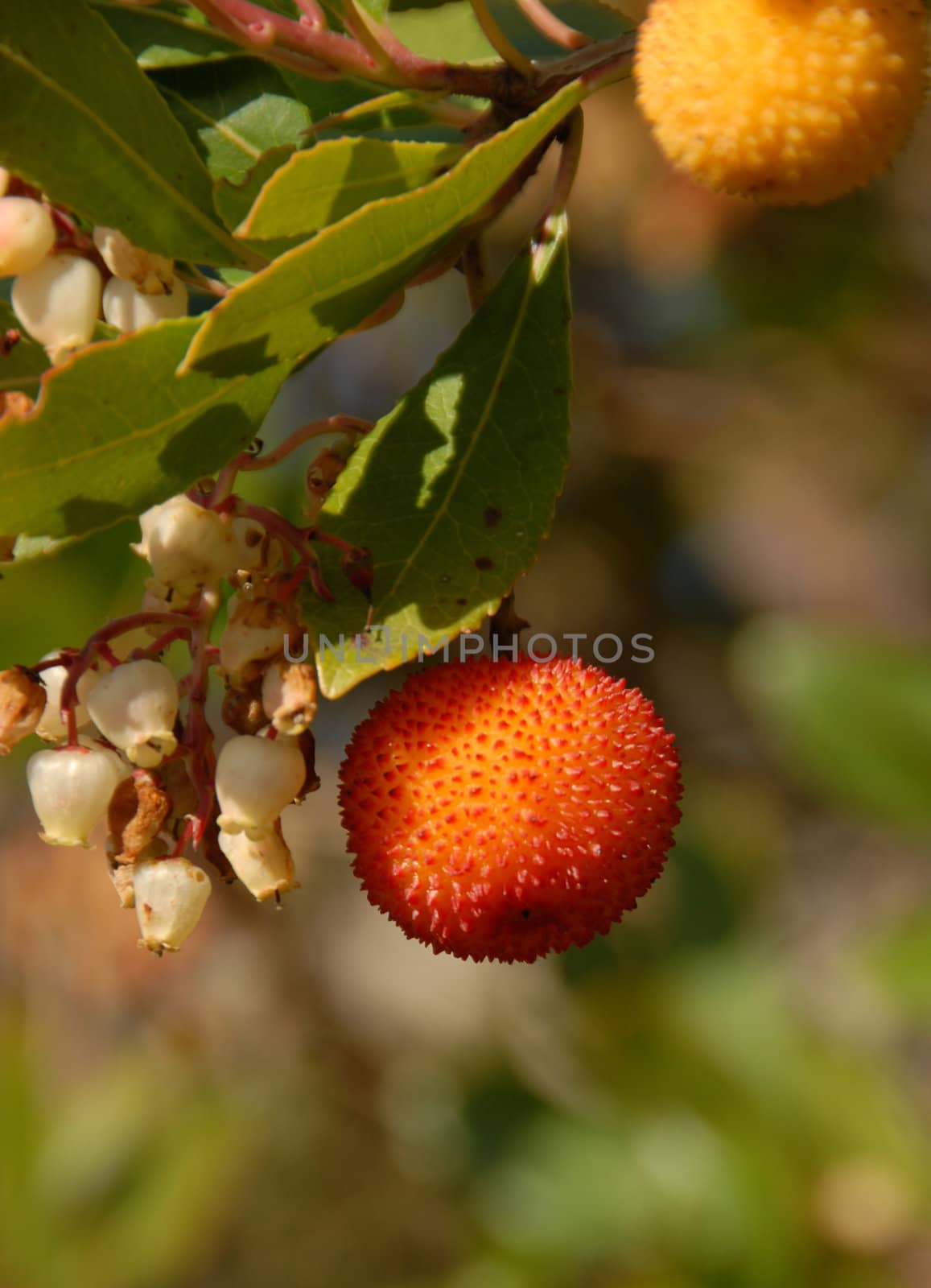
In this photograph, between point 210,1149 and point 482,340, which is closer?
point 482,340

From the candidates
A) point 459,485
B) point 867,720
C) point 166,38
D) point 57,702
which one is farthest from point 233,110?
point 867,720

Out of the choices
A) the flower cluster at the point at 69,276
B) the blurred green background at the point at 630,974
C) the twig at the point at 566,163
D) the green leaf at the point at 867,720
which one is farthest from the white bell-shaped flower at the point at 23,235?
the green leaf at the point at 867,720

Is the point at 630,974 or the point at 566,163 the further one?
the point at 630,974

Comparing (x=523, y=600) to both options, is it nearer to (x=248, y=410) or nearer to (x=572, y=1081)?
(x=572, y=1081)

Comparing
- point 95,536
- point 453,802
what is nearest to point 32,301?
point 453,802

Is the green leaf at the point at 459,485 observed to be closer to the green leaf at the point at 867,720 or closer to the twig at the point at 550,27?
the twig at the point at 550,27

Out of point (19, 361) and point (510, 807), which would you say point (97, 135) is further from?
point (510, 807)
